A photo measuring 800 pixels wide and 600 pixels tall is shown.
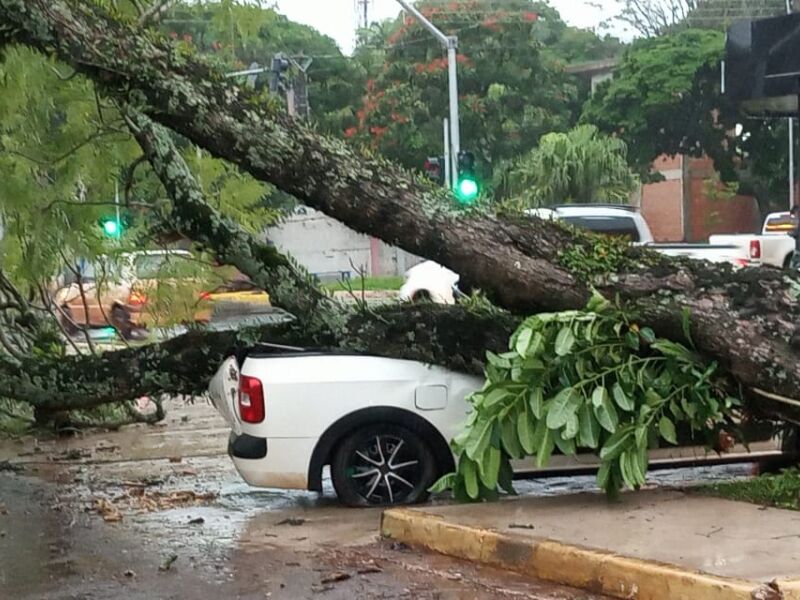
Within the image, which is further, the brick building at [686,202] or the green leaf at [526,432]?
the brick building at [686,202]

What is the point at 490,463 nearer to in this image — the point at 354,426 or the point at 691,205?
the point at 354,426

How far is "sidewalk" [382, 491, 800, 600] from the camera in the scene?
5.52 metres

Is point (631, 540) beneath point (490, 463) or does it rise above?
beneath

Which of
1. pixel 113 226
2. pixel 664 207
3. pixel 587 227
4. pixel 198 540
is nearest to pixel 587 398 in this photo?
pixel 198 540

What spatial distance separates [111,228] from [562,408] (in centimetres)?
681

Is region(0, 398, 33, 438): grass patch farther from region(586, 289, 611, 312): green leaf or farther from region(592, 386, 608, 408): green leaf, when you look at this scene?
region(592, 386, 608, 408): green leaf

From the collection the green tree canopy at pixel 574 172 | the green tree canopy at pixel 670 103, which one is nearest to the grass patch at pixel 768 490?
the green tree canopy at pixel 574 172

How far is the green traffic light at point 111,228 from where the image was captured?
478 inches

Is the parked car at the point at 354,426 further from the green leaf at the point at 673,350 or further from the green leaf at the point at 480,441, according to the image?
the green leaf at the point at 673,350

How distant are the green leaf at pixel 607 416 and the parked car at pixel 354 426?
0.93 meters

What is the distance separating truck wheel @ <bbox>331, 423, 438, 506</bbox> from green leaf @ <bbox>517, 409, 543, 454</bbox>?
3.78 ft

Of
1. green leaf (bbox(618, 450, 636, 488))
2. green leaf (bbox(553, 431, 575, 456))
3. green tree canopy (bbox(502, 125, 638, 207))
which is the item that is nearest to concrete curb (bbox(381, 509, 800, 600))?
green leaf (bbox(553, 431, 575, 456))

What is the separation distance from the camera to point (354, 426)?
8.02 meters

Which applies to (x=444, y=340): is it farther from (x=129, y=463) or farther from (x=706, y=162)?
(x=706, y=162)
